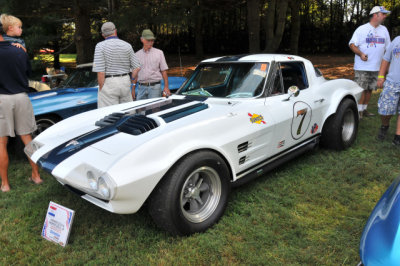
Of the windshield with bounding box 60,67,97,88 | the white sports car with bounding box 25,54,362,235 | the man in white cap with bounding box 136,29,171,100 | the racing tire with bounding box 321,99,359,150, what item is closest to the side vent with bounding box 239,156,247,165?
the white sports car with bounding box 25,54,362,235

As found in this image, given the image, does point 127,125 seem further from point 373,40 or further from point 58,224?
point 373,40

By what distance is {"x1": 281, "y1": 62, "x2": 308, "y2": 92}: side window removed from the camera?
3.80 metres

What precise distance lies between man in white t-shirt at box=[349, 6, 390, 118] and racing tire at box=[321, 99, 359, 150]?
1.37m

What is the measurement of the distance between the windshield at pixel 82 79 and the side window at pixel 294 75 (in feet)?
10.8

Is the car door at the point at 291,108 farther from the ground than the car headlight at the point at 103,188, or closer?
farther from the ground

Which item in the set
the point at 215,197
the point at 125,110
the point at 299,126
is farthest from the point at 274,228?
the point at 125,110

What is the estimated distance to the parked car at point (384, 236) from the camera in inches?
55.6

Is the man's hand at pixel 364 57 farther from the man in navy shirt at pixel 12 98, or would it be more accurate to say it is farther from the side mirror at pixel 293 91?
the man in navy shirt at pixel 12 98

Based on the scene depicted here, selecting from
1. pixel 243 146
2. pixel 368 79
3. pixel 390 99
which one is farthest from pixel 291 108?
pixel 368 79

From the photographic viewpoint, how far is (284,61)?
3.85 m

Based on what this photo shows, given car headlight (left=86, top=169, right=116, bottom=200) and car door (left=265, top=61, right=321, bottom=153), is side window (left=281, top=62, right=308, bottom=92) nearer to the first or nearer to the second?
car door (left=265, top=61, right=321, bottom=153)

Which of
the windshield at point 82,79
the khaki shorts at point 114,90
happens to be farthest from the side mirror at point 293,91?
the windshield at point 82,79

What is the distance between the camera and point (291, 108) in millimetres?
3525

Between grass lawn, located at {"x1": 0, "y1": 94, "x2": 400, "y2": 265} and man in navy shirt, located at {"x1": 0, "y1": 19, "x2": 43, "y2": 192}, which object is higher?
man in navy shirt, located at {"x1": 0, "y1": 19, "x2": 43, "y2": 192}
